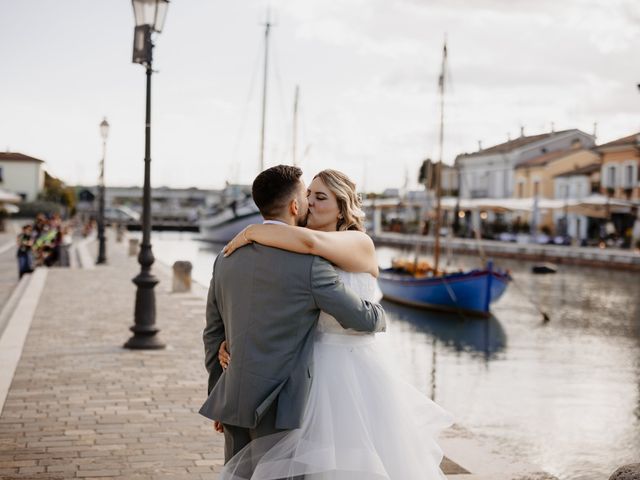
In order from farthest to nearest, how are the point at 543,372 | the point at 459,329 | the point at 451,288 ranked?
the point at 451,288
the point at 459,329
the point at 543,372

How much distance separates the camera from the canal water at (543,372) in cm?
946

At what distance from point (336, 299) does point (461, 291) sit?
19894 mm

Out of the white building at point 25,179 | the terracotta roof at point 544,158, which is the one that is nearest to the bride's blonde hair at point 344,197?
the terracotta roof at point 544,158

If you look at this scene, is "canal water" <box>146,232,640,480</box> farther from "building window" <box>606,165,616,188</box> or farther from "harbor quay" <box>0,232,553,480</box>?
"building window" <box>606,165,616,188</box>

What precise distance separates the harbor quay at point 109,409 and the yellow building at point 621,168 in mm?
42276

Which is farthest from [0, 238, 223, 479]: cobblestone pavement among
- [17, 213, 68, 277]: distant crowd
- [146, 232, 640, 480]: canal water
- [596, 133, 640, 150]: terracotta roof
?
[596, 133, 640, 150]: terracotta roof

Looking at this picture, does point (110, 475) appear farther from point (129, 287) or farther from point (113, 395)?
point (129, 287)

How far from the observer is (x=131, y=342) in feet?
32.2

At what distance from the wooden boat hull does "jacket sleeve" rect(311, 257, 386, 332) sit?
1958cm

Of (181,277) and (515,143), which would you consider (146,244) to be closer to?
(181,277)

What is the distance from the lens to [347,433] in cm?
325

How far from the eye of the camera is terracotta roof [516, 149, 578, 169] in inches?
2465

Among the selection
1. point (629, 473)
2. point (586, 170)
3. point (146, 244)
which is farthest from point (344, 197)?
point (586, 170)

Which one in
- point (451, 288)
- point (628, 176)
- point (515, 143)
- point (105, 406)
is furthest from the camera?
point (515, 143)
